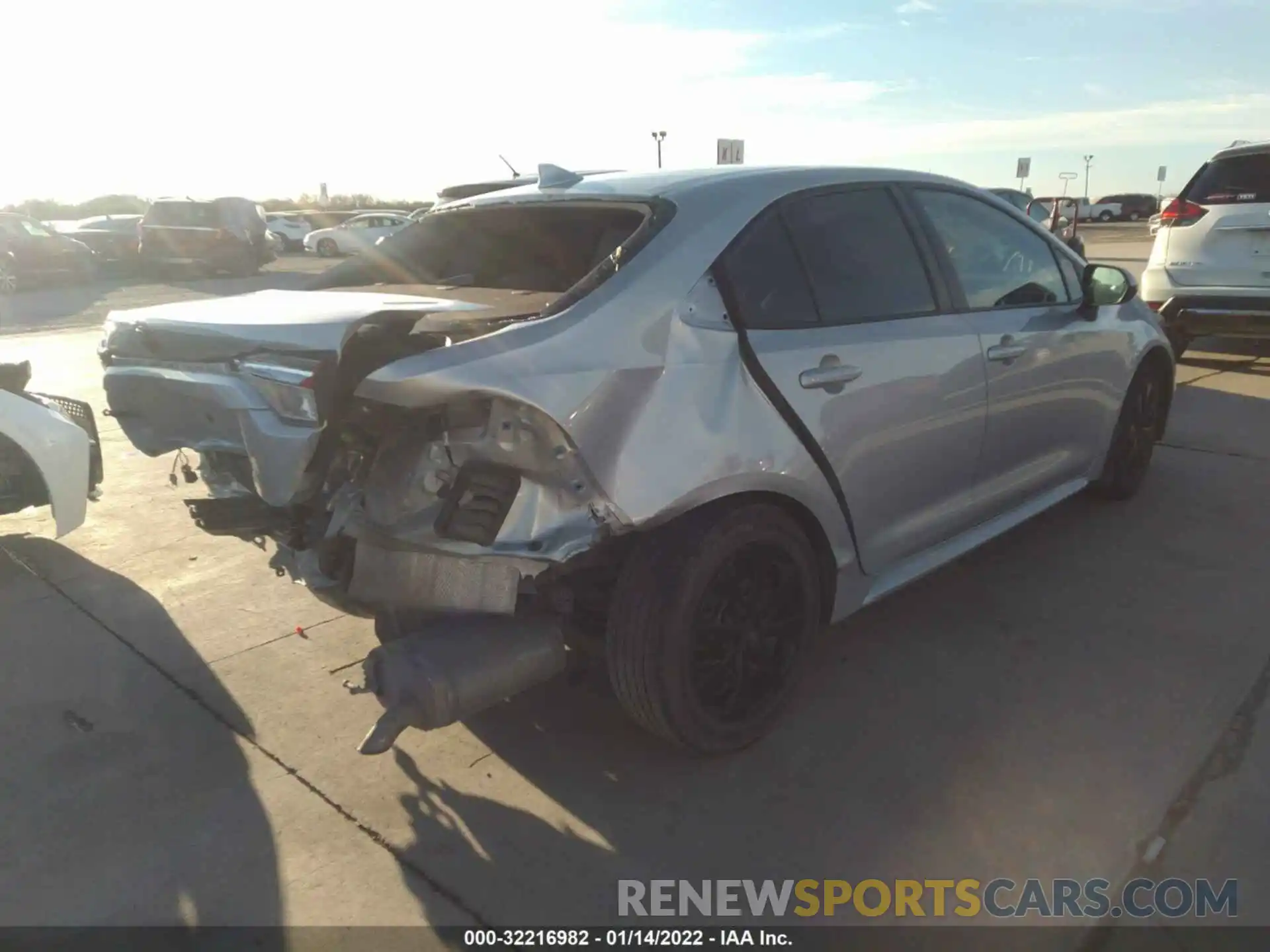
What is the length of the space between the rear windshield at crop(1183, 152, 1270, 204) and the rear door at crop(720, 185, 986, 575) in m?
5.78

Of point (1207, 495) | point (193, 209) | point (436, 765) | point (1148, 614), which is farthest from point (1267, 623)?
point (193, 209)

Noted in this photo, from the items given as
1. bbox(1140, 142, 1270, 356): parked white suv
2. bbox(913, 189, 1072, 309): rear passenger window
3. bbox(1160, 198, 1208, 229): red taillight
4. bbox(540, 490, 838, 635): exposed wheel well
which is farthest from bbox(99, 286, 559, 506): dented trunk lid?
bbox(1160, 198, 1208, 229): red taillight

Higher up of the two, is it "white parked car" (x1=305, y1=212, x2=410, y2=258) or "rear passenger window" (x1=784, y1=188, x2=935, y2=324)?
"rear passenger window" (x1=784, y1=188, x2=935, y2=324)

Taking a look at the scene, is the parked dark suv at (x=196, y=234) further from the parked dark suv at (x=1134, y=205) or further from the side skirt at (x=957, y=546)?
the parked dark suv at (x=1134, y=205)

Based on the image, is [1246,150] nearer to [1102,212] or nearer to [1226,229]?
[1226,229]

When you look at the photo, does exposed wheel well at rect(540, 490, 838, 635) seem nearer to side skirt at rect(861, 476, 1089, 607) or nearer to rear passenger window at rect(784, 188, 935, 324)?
side skirt at rect(861, 476, 1089, 607)

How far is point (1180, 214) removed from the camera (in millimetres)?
8047

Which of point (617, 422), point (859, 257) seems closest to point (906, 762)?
point (617, 422)

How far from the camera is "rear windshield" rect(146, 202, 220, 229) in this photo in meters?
20.9

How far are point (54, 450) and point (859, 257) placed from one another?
3455mm

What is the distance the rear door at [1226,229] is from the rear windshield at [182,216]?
19.1m

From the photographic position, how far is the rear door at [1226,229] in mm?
7562

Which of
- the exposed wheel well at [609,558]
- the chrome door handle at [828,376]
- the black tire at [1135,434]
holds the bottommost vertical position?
the black tire at [1135,434]

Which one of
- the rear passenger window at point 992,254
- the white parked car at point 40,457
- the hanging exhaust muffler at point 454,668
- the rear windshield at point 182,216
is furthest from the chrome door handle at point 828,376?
the rear windshield at point 182,216
